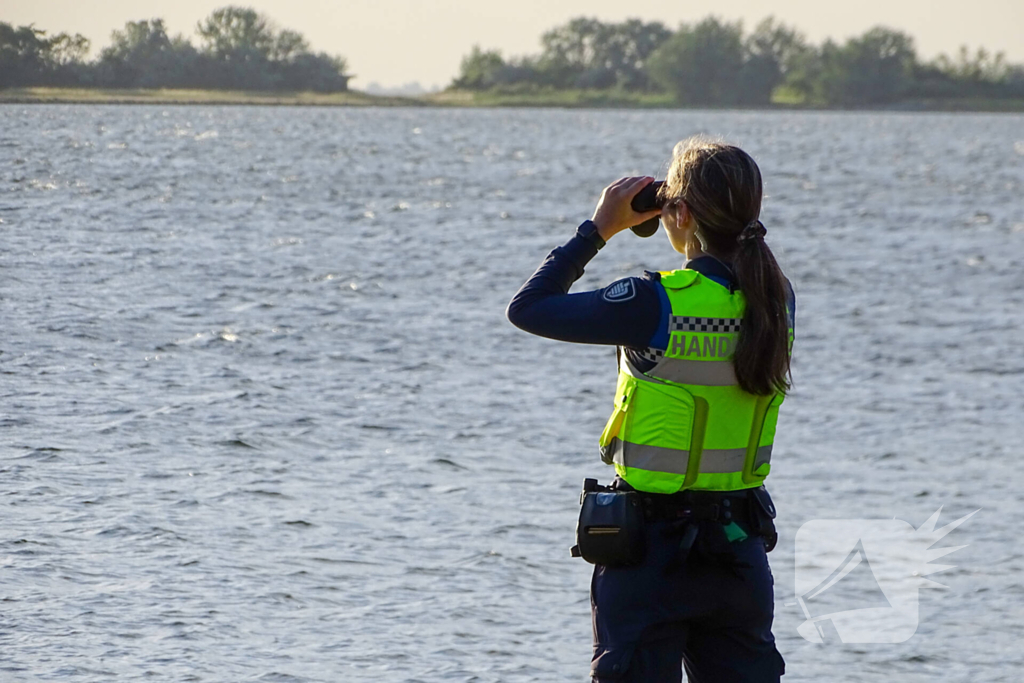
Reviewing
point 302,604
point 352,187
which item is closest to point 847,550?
point 302,604

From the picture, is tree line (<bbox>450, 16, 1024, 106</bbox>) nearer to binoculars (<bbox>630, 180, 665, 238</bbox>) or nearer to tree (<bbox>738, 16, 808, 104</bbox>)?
tree (<bbox>738, 16, 808, 104</bbox>)

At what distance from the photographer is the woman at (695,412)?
329 centimetres

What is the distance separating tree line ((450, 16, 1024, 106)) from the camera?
16500 cm

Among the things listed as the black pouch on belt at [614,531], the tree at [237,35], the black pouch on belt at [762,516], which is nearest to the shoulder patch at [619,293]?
the black pouch on belt at [614,531]

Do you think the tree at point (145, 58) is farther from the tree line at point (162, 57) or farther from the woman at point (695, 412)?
the woman at point (695, 412)

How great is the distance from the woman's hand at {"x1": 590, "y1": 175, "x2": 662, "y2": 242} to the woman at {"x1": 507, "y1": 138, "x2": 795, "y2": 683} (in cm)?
1

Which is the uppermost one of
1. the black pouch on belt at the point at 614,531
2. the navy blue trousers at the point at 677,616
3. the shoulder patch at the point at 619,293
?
the shoulder patch at the point at 619,293

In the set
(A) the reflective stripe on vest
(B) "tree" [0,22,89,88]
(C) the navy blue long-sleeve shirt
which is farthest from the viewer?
(B) "tree" [0,22,89,88]

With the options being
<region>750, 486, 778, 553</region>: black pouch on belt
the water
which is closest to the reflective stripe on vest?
<region>750, 486, 778, 553</region>: black pouch on belt

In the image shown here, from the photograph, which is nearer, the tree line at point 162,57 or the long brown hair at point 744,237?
the long brown hair at point 744,237

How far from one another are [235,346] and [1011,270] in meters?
17.2

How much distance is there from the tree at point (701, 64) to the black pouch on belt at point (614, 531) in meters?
165

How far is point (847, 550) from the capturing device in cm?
971

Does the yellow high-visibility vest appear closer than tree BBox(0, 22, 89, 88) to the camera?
Yes
